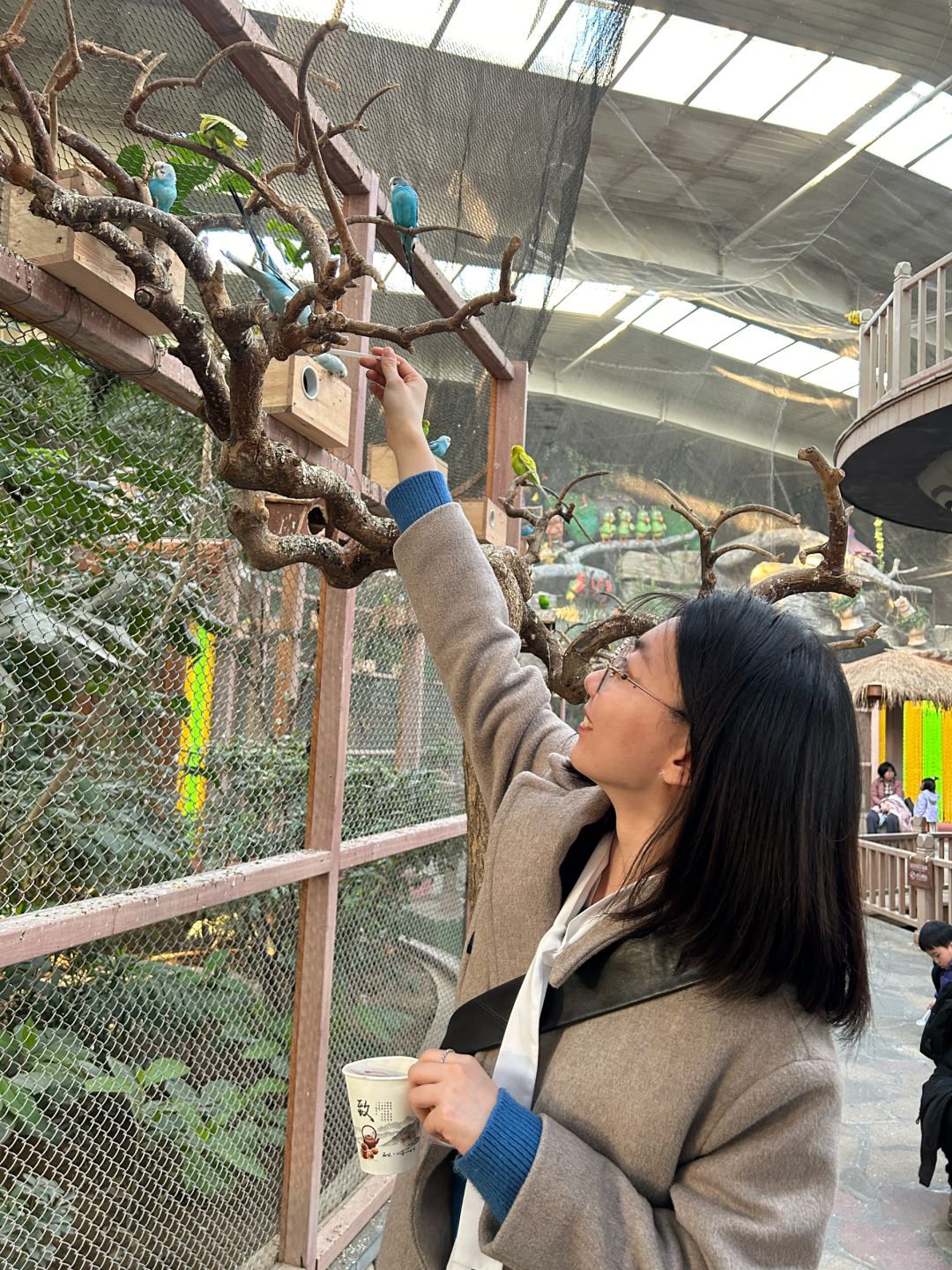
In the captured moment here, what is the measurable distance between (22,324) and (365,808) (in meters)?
1.44

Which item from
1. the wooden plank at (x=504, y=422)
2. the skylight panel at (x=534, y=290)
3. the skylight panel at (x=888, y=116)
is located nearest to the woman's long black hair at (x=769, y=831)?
the wooden plank at (x=504, y=422)

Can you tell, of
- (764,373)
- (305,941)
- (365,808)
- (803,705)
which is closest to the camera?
(803,705)

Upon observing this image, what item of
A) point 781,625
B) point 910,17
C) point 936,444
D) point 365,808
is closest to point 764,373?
point 910,17

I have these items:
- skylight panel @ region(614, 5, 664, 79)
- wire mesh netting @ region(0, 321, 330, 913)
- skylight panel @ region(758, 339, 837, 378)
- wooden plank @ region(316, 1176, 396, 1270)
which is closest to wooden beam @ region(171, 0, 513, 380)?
wire mesh netting @ region(0, 321, 330, 913)

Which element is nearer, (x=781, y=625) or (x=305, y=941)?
(x=781, y=625)

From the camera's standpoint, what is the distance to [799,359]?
16594 millimetres

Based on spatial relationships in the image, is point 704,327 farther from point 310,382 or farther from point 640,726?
point 640,726

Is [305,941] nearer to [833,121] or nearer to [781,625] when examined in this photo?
[781,625]

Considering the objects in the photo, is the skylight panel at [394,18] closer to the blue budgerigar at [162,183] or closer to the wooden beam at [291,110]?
the wooden beam at [291,110]

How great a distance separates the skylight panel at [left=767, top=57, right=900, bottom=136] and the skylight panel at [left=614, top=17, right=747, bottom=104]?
104cm

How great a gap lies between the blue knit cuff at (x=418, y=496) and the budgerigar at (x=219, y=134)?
19.3 inches

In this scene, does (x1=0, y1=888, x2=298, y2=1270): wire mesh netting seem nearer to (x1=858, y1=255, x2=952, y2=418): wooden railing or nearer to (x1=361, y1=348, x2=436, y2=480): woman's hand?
(x1=361, y1=348, x2=436, y2=480): woman's hand

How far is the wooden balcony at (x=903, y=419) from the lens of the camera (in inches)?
210

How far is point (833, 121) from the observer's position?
35.5 ft
